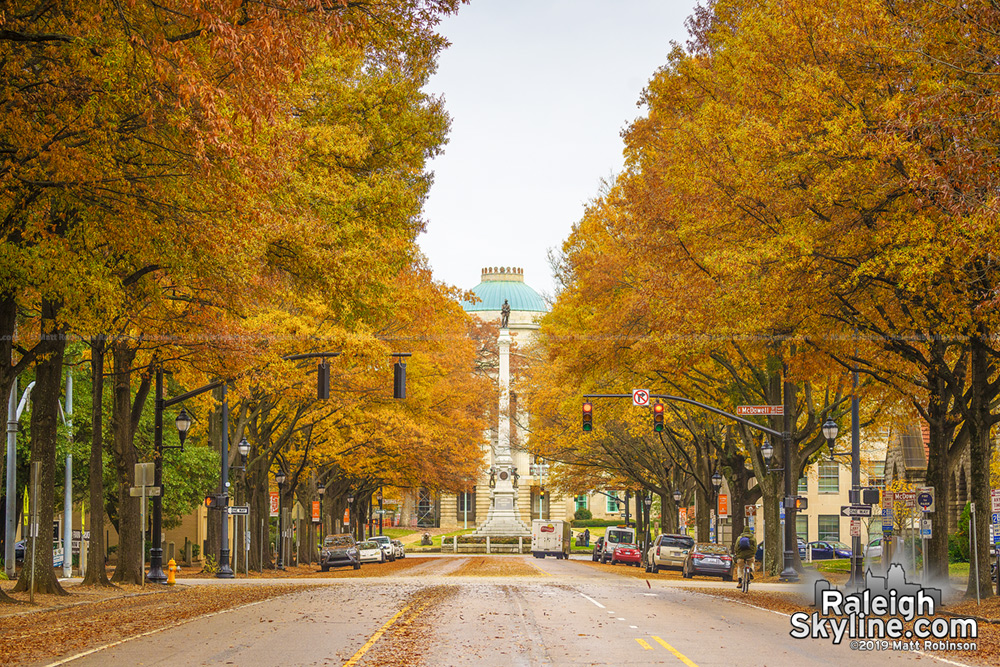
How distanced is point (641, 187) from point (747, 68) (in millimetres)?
7133

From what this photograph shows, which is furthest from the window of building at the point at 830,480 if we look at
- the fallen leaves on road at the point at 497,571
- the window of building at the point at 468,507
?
the window of building at the point at 468,507

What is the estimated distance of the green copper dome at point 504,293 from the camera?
427 ft

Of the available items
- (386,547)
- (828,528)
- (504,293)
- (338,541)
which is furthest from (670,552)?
(504,293)

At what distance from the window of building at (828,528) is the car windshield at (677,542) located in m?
38.1

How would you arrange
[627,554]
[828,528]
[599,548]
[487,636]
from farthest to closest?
[828,528]
[599,548]
[627,554]
[487,636]

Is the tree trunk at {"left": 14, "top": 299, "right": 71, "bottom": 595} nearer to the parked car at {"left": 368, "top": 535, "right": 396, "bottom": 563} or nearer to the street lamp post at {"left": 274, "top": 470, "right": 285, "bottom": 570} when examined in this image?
the street lamp post at {"left": 274, "top": 470, "right": 285, "bottom": 570}

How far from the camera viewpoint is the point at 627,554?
199 feet

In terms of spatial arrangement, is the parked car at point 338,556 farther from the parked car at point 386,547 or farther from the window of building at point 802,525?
the window of building at point 802,525

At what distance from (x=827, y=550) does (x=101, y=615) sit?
198ft

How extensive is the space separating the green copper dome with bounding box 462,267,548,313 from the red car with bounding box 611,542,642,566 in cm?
6716

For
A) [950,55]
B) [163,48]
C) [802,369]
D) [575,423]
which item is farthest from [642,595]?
[575,423]

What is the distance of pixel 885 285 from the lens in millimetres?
22688

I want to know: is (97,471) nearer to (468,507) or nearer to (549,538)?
(549,538)

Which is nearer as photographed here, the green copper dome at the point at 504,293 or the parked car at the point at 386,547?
the parked car at the point at 386,547
